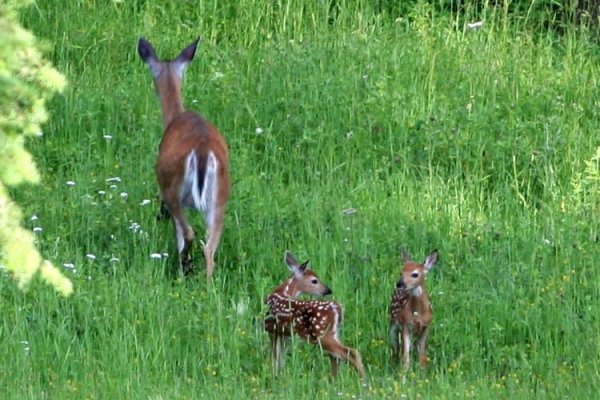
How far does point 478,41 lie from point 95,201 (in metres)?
3.84

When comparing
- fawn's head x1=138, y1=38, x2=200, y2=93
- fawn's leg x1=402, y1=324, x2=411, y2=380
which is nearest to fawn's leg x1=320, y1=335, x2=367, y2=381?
fawn's leg x1=402, y1=324, x2=411, y2=380

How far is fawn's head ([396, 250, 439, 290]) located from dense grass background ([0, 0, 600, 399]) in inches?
14.7

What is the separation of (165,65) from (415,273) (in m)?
3.29

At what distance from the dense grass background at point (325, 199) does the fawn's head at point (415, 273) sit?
1.23 feet

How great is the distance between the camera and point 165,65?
1124cm

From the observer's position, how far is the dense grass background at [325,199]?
8.38 metres

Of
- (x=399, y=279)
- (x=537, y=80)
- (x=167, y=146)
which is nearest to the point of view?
(x=399, y=279)

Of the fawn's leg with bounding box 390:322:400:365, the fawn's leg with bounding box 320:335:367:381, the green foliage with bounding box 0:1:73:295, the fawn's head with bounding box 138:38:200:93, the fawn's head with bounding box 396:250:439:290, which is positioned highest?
the green foliage with bounding box 0:1:73:295

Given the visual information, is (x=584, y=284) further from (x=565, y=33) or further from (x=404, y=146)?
(x=565, y=33)

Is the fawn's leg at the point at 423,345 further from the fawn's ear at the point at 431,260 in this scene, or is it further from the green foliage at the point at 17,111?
the green foliage at the point at 17,111

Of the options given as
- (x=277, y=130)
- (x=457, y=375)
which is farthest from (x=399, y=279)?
(x=277, y=130)

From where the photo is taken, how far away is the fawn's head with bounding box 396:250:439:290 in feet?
28.5

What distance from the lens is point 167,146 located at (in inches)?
399

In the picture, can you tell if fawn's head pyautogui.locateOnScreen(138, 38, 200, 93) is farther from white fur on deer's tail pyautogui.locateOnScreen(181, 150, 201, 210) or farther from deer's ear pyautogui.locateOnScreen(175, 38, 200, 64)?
white fur on deer's tail pyautogui.locateOnScreen(181, 150, 201, 210)
